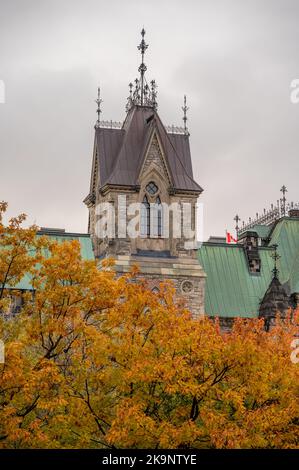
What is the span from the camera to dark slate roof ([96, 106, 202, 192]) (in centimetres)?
6794

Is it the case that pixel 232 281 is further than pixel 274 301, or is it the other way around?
pixel 232 281

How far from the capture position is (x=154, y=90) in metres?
71.0

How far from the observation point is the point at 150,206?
6775cm

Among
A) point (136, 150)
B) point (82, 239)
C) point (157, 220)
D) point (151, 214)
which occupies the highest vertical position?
point (136, 150)

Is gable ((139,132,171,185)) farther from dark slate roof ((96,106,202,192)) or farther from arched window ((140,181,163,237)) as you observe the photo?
arched window ((140,181,163,237))

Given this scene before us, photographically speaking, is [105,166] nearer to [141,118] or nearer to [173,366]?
[141,118]

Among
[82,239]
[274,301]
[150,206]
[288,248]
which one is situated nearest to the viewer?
[150,206]

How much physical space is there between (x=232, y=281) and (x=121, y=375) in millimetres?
31928

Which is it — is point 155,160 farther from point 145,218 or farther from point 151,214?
point 145,218

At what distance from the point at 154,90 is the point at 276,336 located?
57.1ft

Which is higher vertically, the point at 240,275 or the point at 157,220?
the point at 157,220

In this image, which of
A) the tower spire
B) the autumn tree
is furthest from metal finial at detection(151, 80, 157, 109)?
the autumn tree

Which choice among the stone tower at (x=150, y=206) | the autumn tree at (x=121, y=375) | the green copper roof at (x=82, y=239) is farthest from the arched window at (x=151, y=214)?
the autumn tree at (x=121, y=375)

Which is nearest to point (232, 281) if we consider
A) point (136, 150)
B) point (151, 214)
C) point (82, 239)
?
point (151, 214)
